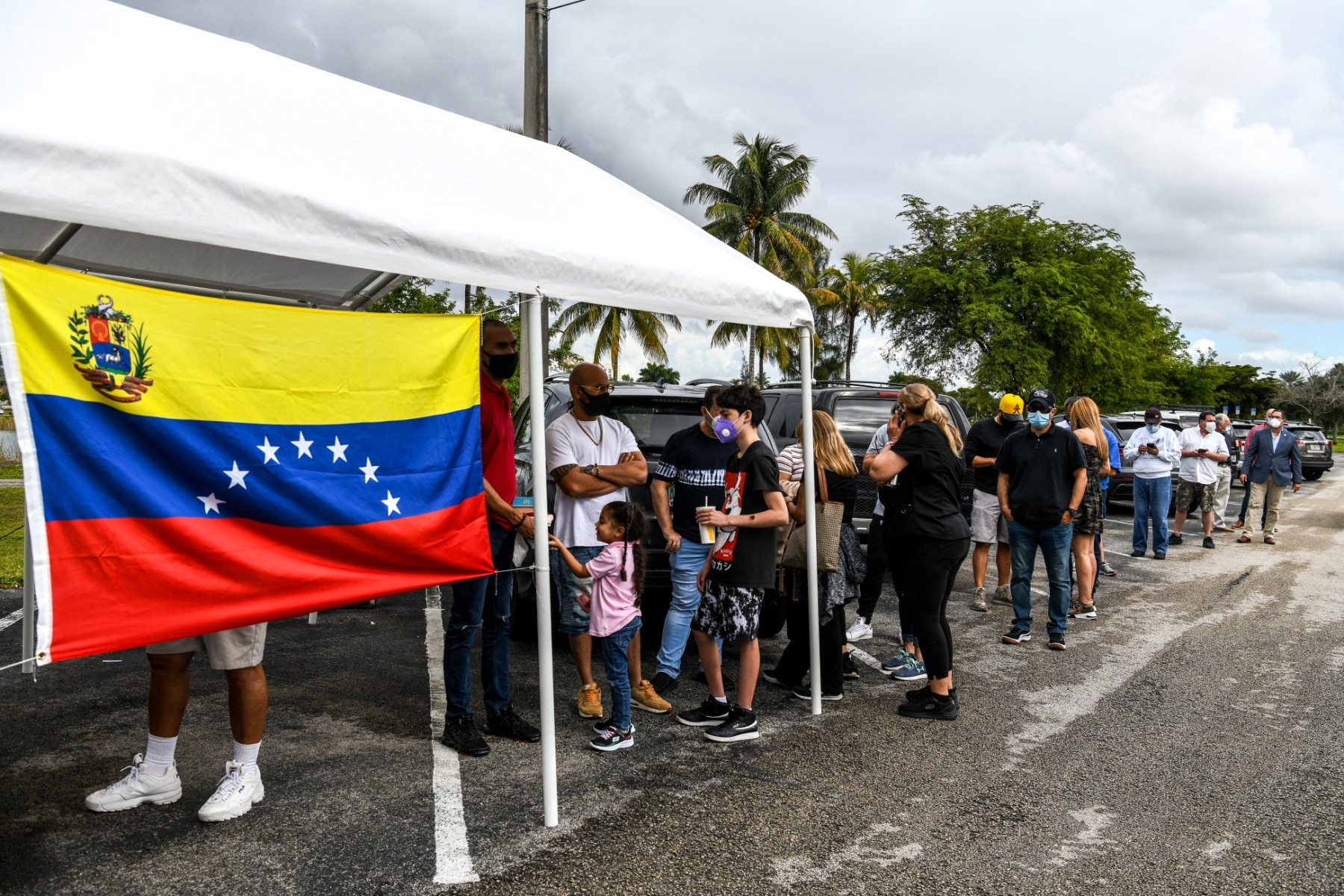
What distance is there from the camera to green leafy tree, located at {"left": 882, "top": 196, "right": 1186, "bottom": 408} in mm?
23172

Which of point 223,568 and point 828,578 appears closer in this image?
point 223,568

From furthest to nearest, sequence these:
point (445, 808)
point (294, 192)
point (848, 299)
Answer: point (848, 299) → point (445, 808) → point (294, 192)

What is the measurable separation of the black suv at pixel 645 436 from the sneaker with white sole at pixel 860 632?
134 cm

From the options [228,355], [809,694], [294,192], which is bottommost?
[809,694]

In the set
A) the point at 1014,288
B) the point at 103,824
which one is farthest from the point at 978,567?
the point at 1014,288

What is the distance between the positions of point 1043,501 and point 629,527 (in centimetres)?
346

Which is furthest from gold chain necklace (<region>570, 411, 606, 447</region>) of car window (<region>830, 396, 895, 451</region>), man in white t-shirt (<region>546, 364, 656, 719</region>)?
car window (<region>830, 396, 895, 451</region>)

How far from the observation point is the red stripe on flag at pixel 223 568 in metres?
2.75

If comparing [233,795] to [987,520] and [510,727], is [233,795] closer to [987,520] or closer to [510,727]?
[510,727]

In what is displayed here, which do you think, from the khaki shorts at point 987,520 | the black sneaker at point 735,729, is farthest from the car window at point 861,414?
the black sneaker at point 735,729

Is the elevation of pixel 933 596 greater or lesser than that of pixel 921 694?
greater

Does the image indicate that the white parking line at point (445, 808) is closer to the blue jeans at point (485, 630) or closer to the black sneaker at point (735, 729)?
the blue jeans at point (485, 630)

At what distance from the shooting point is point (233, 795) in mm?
3553

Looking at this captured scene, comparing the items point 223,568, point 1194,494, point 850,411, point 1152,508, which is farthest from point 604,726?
point 1194,494
